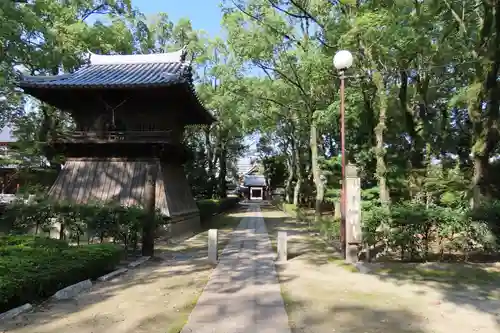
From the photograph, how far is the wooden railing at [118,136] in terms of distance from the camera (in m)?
17.9

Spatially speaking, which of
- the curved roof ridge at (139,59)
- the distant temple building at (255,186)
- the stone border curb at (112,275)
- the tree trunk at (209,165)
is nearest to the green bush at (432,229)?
the stone border curb at (112,275)

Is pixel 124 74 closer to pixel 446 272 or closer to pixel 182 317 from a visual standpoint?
pixel 182 317

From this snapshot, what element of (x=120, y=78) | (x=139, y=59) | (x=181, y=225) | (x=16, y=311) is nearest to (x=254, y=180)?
(x=139, y=59)

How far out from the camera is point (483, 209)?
10.9 m

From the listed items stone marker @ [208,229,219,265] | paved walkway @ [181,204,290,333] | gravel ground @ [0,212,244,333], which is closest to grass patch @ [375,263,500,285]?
paved walkway @ [181,204,290,333]

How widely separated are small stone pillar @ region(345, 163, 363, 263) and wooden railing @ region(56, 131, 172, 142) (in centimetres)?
927

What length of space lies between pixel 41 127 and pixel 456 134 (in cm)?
2675

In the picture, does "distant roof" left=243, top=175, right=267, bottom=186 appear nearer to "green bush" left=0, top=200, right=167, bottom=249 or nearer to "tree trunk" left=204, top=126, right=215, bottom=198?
"tree trunk" left=204, top=126, right=215, bottom=198

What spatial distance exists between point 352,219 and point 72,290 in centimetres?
695

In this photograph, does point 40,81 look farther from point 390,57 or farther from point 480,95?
point 480,95

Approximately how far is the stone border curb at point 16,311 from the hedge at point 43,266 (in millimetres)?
84

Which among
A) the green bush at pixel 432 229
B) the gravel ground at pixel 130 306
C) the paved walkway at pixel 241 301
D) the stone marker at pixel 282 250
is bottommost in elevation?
the gravel ground at pixel 130 306

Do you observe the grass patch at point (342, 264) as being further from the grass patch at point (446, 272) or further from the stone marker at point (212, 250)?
the stone marker at point (212, 250)

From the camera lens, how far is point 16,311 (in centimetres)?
604
